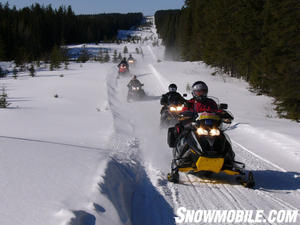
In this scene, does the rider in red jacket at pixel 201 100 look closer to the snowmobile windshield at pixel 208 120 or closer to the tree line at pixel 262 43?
the snowmobile windshield at pixel 208 120

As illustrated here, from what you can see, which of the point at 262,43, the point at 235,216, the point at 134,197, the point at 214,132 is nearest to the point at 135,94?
the point at 262,43

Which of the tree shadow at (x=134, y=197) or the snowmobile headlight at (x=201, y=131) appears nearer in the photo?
the tree shadow at (x=134, y=197)

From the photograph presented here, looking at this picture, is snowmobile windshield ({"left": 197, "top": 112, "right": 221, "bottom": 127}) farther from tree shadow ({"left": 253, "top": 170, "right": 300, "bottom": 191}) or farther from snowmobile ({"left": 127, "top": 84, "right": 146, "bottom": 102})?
snowmobile ({"left": 127, "top": 84, "right": 146, "bottom": 102})

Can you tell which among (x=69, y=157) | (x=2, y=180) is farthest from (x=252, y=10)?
(x=2, y=180)

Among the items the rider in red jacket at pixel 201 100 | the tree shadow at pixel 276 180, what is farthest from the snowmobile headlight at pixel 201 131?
the tree shadow at pixel 276 180

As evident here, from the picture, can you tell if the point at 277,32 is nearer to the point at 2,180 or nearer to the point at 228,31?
the point at 228,31

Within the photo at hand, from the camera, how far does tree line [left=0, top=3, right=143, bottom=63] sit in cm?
6175

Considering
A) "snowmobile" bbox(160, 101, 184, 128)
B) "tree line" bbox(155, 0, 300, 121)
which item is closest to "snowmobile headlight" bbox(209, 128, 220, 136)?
"snowmobile" bbox(160, 101, 184, 128)

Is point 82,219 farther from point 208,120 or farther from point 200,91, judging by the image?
point 200,91

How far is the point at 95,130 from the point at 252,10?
1601 centimetres

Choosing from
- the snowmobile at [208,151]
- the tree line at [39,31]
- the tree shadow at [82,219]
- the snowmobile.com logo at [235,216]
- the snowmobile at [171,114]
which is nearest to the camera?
the tree shadow at [82,219]

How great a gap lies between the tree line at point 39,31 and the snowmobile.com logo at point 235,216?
4568 centimetres

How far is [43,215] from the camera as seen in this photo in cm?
310

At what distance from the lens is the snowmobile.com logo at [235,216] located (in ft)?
13.5
